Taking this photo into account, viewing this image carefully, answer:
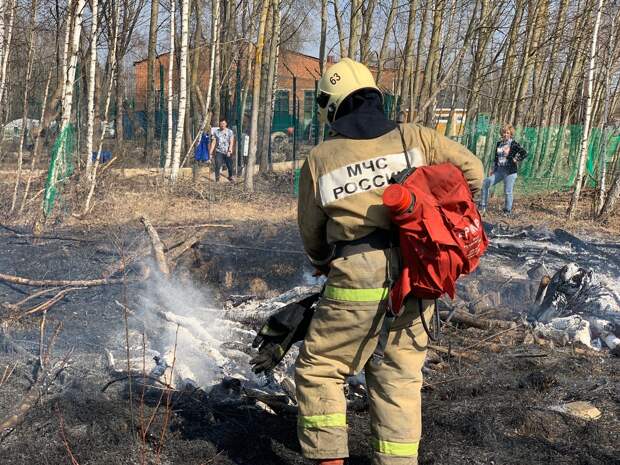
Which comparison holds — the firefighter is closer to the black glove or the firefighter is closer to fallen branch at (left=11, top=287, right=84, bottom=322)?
the black glove

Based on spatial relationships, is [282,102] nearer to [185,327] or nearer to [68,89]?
[68,89]

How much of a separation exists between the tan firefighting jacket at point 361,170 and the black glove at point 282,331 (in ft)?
1.35

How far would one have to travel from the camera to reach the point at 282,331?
Answer: 318 cm

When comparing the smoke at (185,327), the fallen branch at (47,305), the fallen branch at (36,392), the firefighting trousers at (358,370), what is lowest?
the smoke at (185,327)

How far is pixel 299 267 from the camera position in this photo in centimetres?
736

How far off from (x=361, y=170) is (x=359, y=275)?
1.51 feet

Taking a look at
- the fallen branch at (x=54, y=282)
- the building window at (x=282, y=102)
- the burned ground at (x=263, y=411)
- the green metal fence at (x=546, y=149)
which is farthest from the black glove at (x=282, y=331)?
the building window at (x=282, y=102)

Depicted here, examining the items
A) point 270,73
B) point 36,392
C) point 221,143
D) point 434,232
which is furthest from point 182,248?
point 270,73

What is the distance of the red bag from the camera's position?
272cm

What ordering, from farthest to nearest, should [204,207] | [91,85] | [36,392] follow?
[204,207] → [91,85] → [36,392]

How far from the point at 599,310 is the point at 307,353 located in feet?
14.8

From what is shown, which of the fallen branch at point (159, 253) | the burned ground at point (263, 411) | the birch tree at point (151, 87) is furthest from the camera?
the birch tree at point (151, 87)

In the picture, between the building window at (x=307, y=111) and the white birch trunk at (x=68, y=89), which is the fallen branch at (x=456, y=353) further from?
the building window at (x=307, y=111)

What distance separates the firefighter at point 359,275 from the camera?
2873 mm
